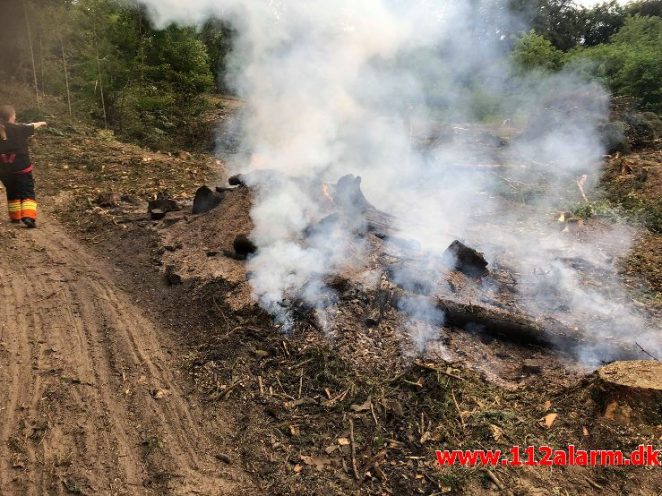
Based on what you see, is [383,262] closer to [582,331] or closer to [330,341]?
[330,341]

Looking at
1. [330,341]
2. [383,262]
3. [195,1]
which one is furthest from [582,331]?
[195,1]

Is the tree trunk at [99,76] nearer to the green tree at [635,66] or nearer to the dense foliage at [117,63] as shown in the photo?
the dense foliage at [117,63]

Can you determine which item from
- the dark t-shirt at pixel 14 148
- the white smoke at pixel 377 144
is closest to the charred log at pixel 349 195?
the white smoke at pixel 377 144

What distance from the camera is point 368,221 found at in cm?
742

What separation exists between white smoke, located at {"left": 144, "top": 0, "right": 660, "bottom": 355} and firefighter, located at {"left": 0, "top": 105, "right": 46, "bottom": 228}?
11.7 feet

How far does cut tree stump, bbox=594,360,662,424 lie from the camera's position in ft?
11.8

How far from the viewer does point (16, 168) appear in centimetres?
709

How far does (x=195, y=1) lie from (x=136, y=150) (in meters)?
5.59

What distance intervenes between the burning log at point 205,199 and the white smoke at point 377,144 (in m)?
0.81

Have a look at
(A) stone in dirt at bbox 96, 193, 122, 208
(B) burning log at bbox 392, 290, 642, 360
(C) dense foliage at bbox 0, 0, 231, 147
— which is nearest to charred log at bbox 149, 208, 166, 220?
(A) stone in dirt at bbox 96, 193, 122, 208

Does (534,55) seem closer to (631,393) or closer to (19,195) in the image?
(631,393)

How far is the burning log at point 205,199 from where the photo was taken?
7.54m

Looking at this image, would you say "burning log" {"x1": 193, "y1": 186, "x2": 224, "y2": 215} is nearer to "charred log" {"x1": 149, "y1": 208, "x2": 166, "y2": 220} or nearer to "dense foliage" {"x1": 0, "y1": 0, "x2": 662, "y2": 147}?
"charred log" {"x1": 149, "y1": 208, "x2": 166, "y2": 220}

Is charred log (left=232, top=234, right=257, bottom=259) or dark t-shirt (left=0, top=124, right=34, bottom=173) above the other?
dark t-shirt (left=0, top=124, right=34, bottom=173)
